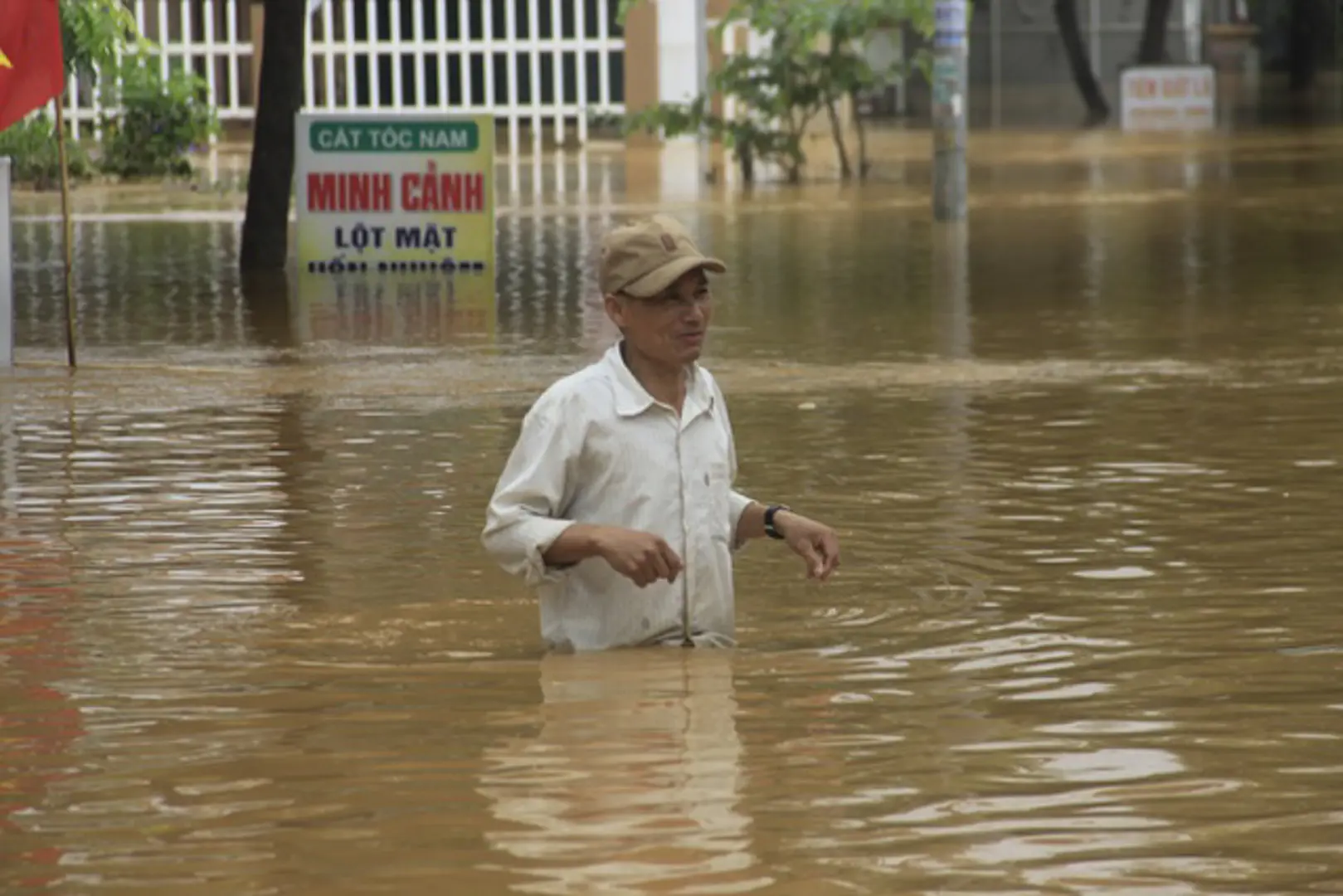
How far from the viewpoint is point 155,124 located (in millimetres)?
41062

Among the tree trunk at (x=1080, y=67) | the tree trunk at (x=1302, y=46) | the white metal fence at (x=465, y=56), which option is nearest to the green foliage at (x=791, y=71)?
the white metal fence at (x=465, y=56)

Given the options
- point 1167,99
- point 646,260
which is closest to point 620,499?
point 646,260

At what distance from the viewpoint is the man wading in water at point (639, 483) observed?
6.68 meters

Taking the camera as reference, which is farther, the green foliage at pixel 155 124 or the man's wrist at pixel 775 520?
the green foliage at pixel 155 124

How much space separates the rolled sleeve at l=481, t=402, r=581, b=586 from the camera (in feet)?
22.0

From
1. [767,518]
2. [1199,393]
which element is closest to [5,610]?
[767,518]

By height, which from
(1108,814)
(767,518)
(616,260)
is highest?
(616,260)

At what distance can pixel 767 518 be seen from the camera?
6.95 meters

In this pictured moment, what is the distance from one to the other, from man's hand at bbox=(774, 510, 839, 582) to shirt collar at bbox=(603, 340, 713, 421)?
1.07 feet

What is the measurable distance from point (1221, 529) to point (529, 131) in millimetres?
44396

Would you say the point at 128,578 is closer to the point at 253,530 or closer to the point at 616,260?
the point at 253,530

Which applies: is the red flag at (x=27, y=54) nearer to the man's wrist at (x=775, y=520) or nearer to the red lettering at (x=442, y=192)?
the red lettering at (x=442, y=192)

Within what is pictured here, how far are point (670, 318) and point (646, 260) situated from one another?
133mm

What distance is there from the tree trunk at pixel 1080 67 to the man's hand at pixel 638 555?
50.4 meters
